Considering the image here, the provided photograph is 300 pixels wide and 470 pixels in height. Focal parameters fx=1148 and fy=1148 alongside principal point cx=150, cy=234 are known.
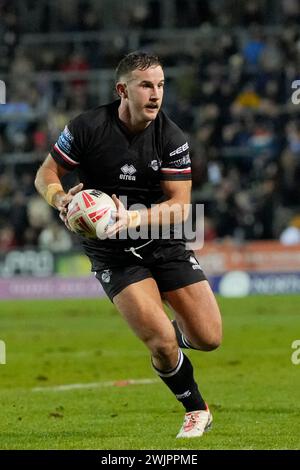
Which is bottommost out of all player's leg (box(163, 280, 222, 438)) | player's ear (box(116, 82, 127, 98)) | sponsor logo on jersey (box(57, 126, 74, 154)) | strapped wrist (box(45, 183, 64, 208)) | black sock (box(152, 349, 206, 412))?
black sock (box(152, 349, 206, 412))

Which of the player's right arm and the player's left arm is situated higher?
the player's right arm

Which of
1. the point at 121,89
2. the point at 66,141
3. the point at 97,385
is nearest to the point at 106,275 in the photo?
the point at 66,141

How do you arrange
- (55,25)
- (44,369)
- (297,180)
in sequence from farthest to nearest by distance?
1. (55,25)
2. (297,180)
3. (44,369)

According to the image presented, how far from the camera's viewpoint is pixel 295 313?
72.1 feet

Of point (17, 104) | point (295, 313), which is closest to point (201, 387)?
point (295, 313)

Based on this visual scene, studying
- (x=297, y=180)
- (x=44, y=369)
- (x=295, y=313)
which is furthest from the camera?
(x=297, y=180)

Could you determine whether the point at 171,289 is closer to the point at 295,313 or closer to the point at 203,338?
the point at 203,338

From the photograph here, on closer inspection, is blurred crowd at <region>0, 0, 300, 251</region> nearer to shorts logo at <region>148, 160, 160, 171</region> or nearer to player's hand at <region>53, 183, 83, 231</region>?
shorts logo at <region>148, 160, 160, 171</region>

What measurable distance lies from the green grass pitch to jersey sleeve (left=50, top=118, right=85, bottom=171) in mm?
2151

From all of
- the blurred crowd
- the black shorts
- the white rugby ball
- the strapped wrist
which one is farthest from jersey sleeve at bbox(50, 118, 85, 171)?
the blurred crowd

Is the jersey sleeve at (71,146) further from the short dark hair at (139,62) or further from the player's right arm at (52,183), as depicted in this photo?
the short dark hair at (139,62)

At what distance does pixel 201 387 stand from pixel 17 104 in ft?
60.8

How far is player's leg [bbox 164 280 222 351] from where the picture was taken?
29.8 ft

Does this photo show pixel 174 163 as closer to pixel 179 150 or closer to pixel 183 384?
pixel 179 150
